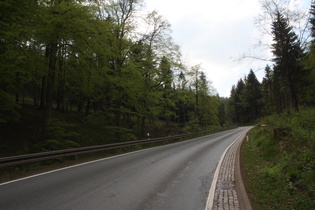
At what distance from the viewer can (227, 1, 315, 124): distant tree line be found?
1438 cm

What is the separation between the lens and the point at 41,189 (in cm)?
531

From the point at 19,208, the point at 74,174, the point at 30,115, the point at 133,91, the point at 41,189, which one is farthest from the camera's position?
the point at 30,115

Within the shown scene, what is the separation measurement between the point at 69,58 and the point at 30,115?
919 cm

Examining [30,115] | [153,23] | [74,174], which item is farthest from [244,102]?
[74,174]

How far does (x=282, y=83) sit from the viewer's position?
40.8 meters

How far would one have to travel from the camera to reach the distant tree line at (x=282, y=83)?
1438 cm

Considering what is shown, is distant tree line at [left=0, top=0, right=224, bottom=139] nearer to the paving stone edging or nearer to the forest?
the forest

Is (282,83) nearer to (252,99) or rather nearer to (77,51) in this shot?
(252,99)

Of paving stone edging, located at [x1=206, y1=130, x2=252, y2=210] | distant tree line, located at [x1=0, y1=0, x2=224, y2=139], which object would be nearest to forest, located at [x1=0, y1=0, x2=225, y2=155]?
distant tree line, located at [x1=0, y1=0, x2=224, y2=139]

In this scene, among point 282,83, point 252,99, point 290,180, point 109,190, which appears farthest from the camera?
point 252,99

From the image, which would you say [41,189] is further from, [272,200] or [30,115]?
[30,115]

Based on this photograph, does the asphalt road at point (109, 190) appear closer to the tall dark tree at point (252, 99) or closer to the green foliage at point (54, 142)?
the green foliage at point (54, 142)

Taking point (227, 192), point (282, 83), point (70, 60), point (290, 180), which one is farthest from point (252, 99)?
point (227, 192)

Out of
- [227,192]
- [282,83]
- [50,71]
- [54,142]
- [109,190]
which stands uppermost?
[282,83]
